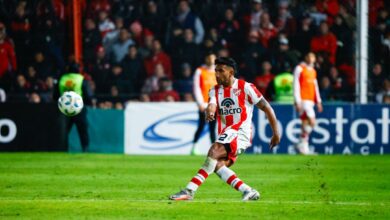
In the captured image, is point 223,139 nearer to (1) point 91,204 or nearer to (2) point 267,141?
(1) point 91,204

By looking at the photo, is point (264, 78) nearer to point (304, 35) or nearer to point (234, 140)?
point (304, 35)

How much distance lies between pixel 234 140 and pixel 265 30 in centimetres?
1293

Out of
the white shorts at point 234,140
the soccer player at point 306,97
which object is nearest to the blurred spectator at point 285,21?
the soccer player at point 306,97

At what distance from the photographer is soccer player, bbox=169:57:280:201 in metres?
11.1

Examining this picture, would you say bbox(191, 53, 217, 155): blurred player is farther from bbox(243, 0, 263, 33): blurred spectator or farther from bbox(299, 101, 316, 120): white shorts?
bbox(243, 0, 263, 33): blurred spectator

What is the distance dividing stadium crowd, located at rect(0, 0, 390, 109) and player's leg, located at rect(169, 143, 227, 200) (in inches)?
441

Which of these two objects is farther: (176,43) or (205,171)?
(176,43)

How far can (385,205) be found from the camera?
11.1 metres

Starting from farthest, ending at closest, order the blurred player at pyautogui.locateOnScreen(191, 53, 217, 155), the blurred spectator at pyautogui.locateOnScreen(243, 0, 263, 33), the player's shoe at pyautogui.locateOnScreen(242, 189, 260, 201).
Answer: the blurred spectator at pyautogui.locateOnScreen(243, 0, 263, 33) < the blurred player at pyautogui.locateOnScreen(191, 53, 217, 155) < the player's shoe at pyautogui.locateOnScreen(242, 189, 260, 201)

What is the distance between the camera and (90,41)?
24156 mm

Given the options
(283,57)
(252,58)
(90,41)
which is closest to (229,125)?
(283,57)

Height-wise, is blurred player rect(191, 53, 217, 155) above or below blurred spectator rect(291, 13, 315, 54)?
below

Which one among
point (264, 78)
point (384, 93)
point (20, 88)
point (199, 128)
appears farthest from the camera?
point (20, 88)

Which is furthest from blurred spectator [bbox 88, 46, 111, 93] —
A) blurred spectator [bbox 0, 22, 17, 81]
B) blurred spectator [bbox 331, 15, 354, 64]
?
blurred spectator [bbox 331, 15, 354, 64]
